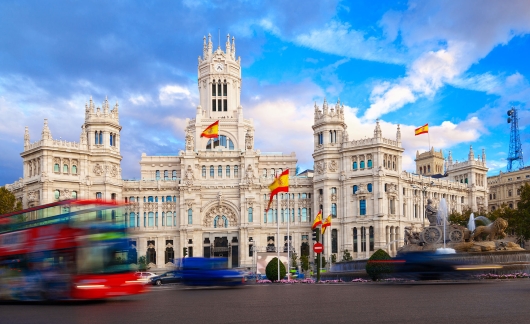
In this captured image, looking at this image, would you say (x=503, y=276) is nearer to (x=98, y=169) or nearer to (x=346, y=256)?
(x=346, y=256)

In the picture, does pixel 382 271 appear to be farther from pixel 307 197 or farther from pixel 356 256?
pixel 307 197

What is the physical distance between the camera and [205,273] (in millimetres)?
42000

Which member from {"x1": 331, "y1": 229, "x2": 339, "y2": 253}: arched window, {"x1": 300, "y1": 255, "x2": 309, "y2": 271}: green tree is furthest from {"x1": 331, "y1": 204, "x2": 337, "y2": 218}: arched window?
{"x1": 300, "y1": 255, "x2": 309, "y2": 271}: green tree

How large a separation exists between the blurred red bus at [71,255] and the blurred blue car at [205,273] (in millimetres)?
13417

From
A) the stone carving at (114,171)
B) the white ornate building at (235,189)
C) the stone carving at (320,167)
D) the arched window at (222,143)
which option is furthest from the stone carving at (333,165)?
the stone carving at (114,171)

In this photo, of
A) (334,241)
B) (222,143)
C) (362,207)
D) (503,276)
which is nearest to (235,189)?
(222,143)

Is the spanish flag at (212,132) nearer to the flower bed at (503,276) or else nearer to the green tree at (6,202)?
the green tree at (6,202)

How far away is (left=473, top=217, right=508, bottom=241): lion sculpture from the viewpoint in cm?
5188

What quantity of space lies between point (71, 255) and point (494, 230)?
117ft

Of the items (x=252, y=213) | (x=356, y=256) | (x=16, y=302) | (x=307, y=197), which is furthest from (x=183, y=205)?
(x=16, y=302)

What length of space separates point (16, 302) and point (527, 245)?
100397 mm

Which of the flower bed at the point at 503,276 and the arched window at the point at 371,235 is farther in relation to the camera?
the arched window at the point at 371,235

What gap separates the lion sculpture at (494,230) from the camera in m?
51.9

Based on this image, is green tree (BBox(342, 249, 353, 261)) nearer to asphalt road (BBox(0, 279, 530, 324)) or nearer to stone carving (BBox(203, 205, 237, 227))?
stone carving (BBox(203, 205, 237, 227))
